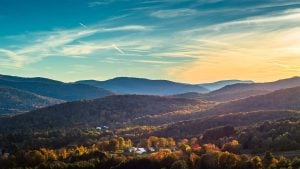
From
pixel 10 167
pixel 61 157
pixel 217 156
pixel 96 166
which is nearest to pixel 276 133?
pixel 217 156

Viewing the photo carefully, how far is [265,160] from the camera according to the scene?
423 feet

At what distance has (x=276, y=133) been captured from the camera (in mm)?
185000

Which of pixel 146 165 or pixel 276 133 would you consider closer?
pixel 146 165

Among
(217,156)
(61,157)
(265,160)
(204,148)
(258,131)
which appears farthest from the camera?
(258,131)

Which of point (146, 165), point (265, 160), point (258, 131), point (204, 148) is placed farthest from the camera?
point (258, 131)

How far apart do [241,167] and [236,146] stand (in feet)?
140

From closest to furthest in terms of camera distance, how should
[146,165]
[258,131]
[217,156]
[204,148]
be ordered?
[217,156]
[146,165]
[204,148]
[258,131]

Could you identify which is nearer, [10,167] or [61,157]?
[10,167]

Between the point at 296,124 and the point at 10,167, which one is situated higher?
the point at 296,124

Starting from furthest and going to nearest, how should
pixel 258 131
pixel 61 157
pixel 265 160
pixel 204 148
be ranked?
1. pixel 258 131
2. pixel 61 157
3. pixel 204 148
4. pixel 265 160

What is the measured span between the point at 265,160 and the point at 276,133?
59608 mm

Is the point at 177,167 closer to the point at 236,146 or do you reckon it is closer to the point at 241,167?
the point at 241,167

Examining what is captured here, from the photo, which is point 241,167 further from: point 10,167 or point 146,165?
point 10,167

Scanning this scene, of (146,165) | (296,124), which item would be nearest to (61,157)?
(146,165)
